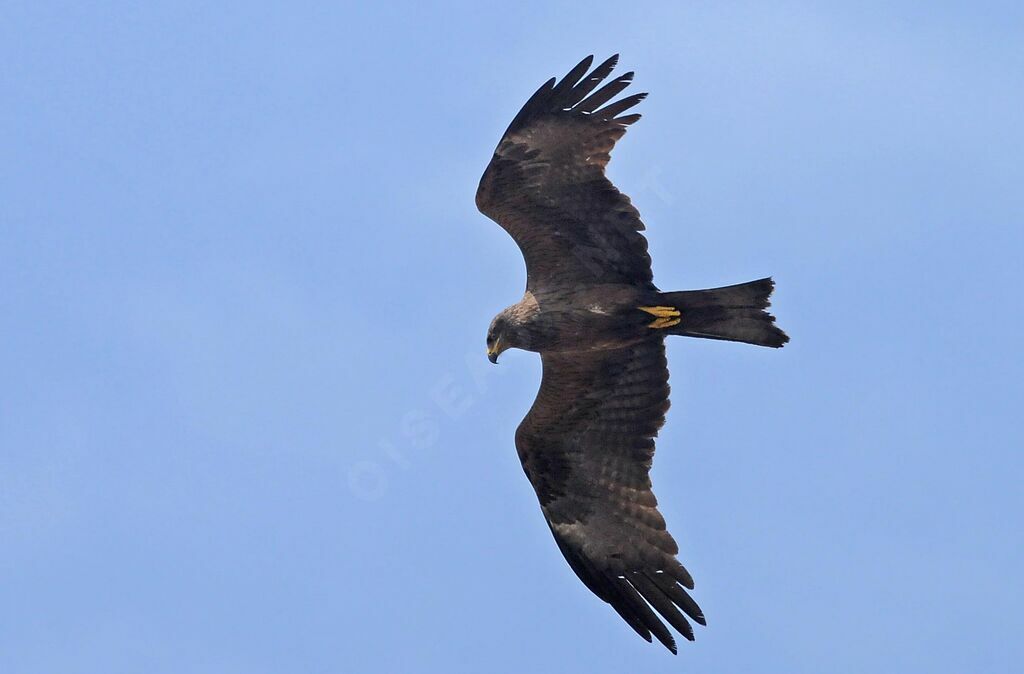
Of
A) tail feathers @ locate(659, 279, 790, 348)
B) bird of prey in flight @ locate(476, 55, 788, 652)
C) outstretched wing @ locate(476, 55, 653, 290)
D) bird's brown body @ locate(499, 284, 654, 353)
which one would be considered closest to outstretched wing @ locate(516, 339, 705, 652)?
bird of prey in flight @ locate(476, 55, 788, 652)

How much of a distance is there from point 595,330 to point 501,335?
92cm

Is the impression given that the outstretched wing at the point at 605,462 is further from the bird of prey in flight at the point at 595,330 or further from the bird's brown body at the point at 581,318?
the bird's brown body at the point at 581,318

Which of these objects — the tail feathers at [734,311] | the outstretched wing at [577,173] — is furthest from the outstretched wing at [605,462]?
the outstretched wing at [577,173]

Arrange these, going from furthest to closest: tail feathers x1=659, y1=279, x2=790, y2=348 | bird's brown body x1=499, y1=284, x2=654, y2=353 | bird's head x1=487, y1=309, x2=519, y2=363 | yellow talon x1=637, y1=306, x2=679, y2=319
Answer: bird's head x1=487, y1=309, x2=519, y2=363
bird's brown body x1=499, y1=284, x2=654, y2=353
yellow talon x1=637, y1=306, x2=679, y2=319
tail feathers x1=659, y1=279, x2=790, y2=348

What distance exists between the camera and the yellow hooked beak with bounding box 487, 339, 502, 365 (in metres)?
13.4

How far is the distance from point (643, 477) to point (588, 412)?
82 centimetres

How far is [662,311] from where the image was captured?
12.8 meters

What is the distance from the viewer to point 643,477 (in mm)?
13641

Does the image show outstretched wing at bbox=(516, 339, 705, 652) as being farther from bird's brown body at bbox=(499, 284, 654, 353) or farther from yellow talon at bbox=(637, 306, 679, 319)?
yellow talon at bbox=(637, 306, 679, 319)

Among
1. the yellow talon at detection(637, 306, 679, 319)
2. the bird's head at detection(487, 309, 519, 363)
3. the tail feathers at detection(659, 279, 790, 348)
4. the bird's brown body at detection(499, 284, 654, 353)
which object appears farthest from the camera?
the bird's head at detection(487, 309, 519, 363)

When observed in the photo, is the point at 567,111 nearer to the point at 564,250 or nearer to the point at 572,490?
the point at 564,250

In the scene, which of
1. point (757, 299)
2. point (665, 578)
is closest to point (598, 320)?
point (757, 299)

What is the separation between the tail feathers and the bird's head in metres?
1.48

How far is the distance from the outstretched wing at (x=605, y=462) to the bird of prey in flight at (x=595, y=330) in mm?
12
